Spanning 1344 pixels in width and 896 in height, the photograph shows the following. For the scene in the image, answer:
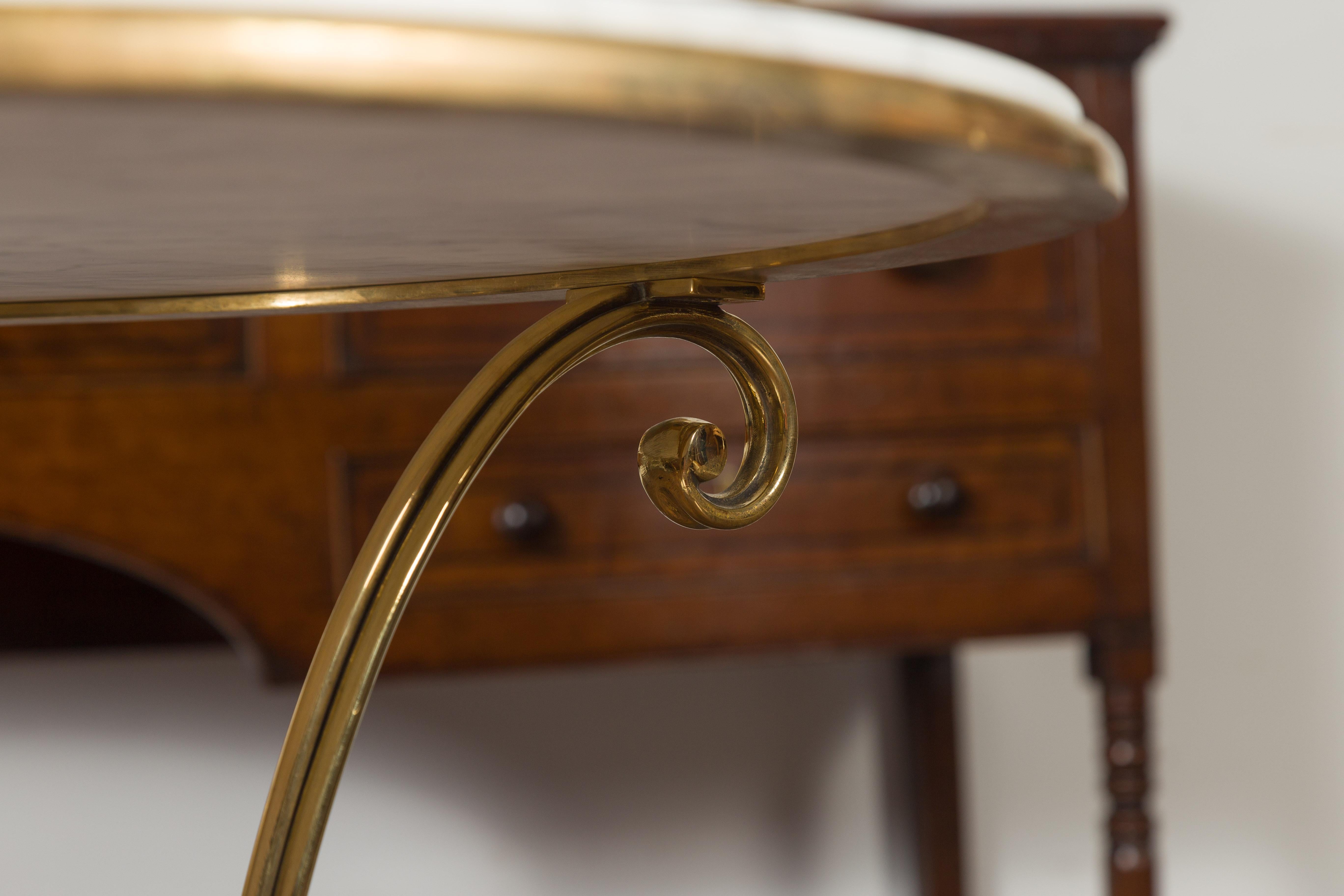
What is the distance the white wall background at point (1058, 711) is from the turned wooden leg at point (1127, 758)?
37 cm

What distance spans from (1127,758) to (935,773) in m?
0.29

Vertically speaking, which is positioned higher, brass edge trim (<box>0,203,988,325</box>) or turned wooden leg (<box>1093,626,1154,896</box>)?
brass edge trim (<box>0,203,988,325</box>)

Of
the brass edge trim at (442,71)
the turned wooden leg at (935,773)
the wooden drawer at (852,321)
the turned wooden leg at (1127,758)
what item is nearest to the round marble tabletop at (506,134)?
the brass edge trim at (442,71)

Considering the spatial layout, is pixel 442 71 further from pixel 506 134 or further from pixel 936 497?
pixel 936 497

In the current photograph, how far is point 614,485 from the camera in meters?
0.67

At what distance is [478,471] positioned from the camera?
279 mm

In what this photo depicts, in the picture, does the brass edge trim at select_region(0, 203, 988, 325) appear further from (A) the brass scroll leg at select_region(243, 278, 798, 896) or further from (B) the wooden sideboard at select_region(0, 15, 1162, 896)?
(B) the wooden sideboard at select_region(0, 15, 1162, 896)

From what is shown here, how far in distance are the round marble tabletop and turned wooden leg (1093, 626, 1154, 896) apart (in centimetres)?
55

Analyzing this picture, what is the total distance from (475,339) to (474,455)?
39cm

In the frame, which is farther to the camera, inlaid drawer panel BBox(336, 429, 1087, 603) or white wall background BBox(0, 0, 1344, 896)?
white wall background BBox(0, 0, 1344, 896)

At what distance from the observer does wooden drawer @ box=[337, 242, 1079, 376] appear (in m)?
0.66

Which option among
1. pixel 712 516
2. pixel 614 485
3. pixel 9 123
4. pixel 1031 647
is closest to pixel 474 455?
pixel 712 516

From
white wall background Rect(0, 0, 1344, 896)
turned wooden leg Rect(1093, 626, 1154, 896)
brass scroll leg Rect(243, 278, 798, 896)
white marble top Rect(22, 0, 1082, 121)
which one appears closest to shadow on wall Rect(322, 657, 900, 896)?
white wall background Rect(0, 0, 1344, 896)

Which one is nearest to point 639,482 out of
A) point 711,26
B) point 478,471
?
point 478,471
